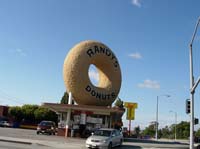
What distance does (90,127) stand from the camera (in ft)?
123

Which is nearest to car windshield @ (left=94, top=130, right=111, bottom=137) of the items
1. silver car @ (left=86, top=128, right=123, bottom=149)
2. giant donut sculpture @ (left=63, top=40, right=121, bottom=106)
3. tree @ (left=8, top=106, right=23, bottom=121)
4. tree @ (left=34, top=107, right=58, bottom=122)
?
silver car @ (left=86, top=128, right=123, bottom=149)

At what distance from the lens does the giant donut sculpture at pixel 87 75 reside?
36.2 metres

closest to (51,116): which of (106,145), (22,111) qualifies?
(22,111)

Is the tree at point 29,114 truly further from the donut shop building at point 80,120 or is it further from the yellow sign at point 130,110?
the donut shop building at point 80,120

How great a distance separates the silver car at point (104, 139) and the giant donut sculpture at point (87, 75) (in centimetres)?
911

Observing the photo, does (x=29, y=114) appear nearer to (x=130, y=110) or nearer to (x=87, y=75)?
(x=130, y=110)

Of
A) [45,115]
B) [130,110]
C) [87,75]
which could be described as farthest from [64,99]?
[87,75]

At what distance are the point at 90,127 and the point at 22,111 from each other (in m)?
51.6

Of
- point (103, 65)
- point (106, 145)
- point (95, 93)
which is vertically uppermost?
point (103, 65)

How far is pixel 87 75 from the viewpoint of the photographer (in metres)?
36.5

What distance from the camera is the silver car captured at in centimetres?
2503

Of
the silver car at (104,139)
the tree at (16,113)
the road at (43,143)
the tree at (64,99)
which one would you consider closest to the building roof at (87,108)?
the road at (43,143)

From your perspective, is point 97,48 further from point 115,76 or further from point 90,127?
Answer: point 90,127

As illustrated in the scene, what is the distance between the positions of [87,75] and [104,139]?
1218 cm
